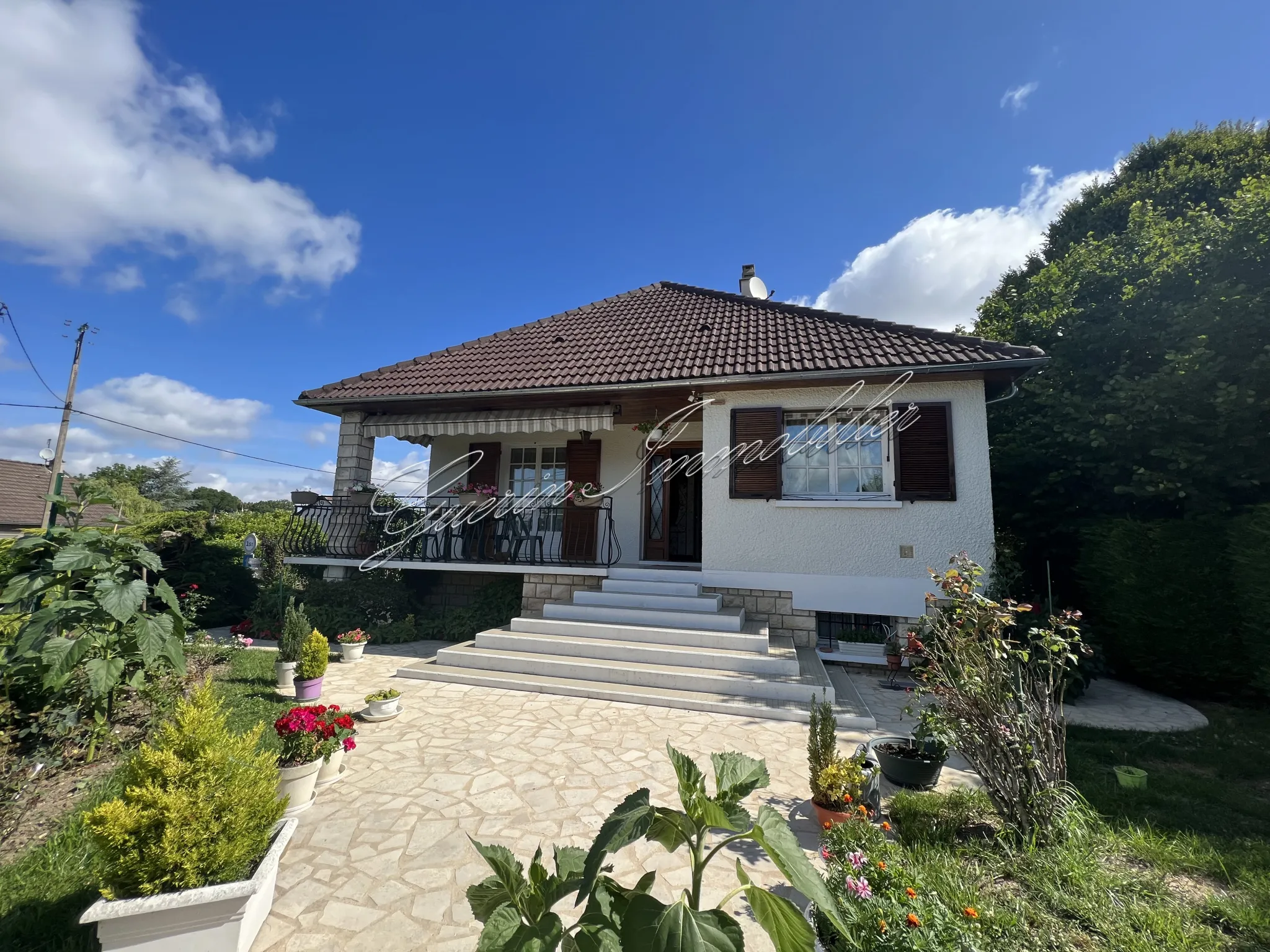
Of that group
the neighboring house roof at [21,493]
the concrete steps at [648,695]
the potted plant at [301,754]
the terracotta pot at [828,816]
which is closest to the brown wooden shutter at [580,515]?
the concrete steps at [648,695]

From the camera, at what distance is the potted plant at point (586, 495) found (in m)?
11.1

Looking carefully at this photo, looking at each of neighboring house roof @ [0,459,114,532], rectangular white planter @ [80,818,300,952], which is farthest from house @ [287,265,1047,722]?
neighboring house roof @ [0,459,114,532]

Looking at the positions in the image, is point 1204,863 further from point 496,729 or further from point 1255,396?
point 1255,396

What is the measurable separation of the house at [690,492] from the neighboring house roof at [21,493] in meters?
28.5

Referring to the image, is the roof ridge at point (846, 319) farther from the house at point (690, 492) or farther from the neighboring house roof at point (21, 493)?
the neighboring house roof at point (21, 493)

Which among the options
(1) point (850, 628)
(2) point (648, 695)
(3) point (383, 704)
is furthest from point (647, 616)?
(3) point (383, 704)

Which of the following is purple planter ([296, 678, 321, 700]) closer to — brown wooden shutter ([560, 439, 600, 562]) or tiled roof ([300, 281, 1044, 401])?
brown wooden shutter ([560, 439, 600, 562])

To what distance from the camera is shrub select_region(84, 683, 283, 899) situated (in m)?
2.49

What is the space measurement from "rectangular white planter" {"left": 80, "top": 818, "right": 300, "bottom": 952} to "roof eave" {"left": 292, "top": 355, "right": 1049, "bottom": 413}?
842 centimetres

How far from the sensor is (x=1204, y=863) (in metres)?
3.29

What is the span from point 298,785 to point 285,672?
3.88 m

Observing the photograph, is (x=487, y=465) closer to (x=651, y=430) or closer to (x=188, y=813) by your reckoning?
(x=651, y=430)

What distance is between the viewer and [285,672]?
7160 mm

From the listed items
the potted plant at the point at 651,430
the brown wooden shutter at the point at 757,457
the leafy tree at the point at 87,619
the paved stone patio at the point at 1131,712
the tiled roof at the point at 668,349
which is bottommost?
the paved stone patio at the point at 1131,712
